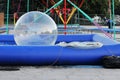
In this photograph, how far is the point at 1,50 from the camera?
36.6 ft

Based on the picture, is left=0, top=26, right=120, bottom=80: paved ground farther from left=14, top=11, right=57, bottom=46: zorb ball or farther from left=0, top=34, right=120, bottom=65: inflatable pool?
left=14, top=11, right=57, bottom=46: zorb ball

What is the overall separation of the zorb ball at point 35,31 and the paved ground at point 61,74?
1396mm

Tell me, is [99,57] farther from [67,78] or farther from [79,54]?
[67,78]

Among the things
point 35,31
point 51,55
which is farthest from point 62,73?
point 35,31

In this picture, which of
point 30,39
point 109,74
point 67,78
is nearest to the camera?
point 67,78

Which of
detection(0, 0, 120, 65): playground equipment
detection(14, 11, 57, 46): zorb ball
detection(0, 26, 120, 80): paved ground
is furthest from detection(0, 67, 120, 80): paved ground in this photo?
detection(14, 11, 57, 46): zorb ball

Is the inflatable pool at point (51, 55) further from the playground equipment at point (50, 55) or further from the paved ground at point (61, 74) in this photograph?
the paved ground at point (61, 74)

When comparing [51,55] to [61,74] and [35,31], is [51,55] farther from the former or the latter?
[35,31]

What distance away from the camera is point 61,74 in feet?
33.2

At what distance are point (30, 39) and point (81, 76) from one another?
294cm

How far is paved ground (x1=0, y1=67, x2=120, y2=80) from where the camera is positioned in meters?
9.53

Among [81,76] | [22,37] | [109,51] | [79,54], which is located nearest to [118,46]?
[109,51]

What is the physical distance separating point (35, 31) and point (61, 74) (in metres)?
2.60

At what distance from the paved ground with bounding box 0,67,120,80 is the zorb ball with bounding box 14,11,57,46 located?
1.40 metres
